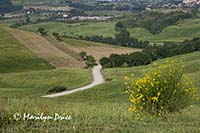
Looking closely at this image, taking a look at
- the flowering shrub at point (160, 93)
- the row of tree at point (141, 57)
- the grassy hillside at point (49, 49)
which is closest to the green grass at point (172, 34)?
the grassy hillside at point (49, 49)

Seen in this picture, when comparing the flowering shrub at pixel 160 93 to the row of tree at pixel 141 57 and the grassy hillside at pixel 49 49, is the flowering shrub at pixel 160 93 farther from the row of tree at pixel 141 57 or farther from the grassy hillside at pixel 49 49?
the grassy hillside at pixel 49 49

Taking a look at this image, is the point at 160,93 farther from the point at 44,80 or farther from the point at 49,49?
the point at 49,49

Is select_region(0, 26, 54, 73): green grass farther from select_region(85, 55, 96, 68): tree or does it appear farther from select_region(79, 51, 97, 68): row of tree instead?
select_region(79, 51, 97, 68): row of tree

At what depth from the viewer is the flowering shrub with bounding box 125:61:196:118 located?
50.9 feet

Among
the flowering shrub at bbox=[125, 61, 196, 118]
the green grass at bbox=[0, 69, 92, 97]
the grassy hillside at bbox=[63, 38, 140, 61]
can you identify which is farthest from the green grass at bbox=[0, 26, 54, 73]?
the flowering shrub at bbox=[125, 61, 196, 118]

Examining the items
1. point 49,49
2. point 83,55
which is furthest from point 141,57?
point 49,49

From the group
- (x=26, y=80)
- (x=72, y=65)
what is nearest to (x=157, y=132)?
(x=26, y=80)

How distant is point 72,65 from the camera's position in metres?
103

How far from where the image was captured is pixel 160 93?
51.0 ft

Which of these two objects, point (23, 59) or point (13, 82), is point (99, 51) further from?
point (13, 82)

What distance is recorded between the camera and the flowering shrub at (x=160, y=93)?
15.5m

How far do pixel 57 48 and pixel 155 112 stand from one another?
354ft

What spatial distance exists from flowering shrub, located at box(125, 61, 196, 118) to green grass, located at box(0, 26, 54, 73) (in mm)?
80891

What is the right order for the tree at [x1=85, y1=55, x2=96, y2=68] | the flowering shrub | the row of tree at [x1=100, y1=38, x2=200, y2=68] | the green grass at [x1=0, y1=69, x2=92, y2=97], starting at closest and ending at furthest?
1. the flowering shrub
2. the green grass at [x1=0, y1=69, x2=92, y2=97]
3. the row of tree at [x1=100, y1=38, x2=200, y2=68]
4. the tree at [x1=85, y1=55, x2=96, y2=68]
